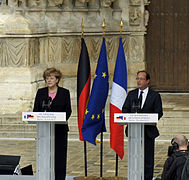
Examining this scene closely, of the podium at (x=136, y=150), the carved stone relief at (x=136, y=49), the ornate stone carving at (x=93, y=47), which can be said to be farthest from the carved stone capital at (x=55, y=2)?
the podium at (x=136, y=150)

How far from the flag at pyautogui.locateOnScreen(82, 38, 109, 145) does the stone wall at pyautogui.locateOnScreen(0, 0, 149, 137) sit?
5.63 m

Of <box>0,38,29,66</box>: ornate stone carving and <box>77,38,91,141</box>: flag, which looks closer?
<box>77,38,91,141</box>: flag

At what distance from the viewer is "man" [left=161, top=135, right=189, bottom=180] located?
7.84 metres

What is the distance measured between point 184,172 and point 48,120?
1.61 m

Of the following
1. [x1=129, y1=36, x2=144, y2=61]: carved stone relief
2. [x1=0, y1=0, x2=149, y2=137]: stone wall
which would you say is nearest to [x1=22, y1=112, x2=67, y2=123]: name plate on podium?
[x1=0, y1=0, x2=149, y2=137]: stone wall

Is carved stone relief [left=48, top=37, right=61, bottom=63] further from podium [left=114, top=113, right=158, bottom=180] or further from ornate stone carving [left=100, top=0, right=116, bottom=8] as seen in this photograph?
A: podium [left=114, top=113, right=158, bottom=180]

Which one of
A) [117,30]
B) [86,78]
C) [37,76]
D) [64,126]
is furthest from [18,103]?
[64,126]

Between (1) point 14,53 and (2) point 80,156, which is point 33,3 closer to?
(1) point 14,53

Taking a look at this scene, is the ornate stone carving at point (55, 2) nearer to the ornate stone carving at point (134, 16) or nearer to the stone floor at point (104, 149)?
the ornate stone carving at point (134, 16)

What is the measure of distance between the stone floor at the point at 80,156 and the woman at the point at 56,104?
84.0 inches

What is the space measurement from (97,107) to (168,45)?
9.93 metres

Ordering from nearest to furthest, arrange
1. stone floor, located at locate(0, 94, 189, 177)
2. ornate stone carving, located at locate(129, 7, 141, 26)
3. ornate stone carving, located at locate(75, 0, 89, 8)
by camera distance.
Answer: stone floor, located at locate(0, 94, 189, 177) < ornate stone carving, located at locate(75, 0, 89, 8) < ornate stone carving, located at locate(129, 7, 141, 26)

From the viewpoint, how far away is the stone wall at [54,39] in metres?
16.3

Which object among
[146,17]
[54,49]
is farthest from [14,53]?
[146,17]
